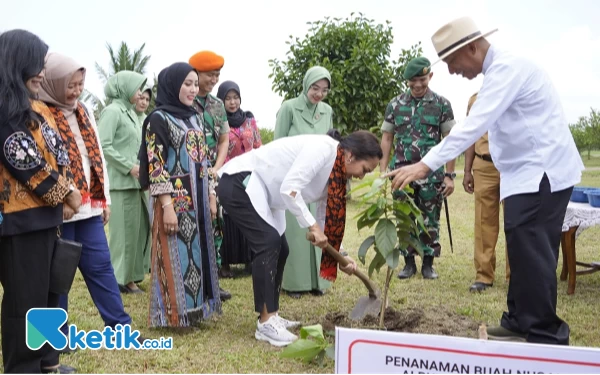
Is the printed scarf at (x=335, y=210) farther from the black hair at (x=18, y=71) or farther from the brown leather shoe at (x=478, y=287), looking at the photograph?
the brown leather shoe at (x=478, y=287)

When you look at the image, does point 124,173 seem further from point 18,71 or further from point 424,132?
point 424,132

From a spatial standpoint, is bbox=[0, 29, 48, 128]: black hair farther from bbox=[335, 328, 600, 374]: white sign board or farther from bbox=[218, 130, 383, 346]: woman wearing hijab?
bbox=[335, 328, 600, 374]: white sign board

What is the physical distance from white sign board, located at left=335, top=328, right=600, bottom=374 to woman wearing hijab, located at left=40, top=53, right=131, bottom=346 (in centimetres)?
213

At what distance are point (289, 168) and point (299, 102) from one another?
5.13 ft

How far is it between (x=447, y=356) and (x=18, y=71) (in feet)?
7.50

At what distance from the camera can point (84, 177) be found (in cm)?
332

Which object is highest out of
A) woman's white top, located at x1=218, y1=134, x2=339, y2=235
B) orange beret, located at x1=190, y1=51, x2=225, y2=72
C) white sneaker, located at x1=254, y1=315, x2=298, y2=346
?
orange beret, located at x1=190, y1=51, x2=225, y2=72

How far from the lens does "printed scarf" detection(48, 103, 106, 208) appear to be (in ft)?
10.6

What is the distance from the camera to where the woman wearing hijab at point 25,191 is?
2742 millimetres

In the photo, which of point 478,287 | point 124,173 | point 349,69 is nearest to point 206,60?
point 124,173

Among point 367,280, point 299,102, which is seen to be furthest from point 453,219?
point 367,280

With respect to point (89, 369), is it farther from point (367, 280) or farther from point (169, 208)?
point (367, 280)

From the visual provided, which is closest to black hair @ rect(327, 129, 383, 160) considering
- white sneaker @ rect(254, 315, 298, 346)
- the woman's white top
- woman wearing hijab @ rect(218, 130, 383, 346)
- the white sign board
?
woman wearing hijab @ rect(218, 130, 383, 346)

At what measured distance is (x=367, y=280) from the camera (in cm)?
418
